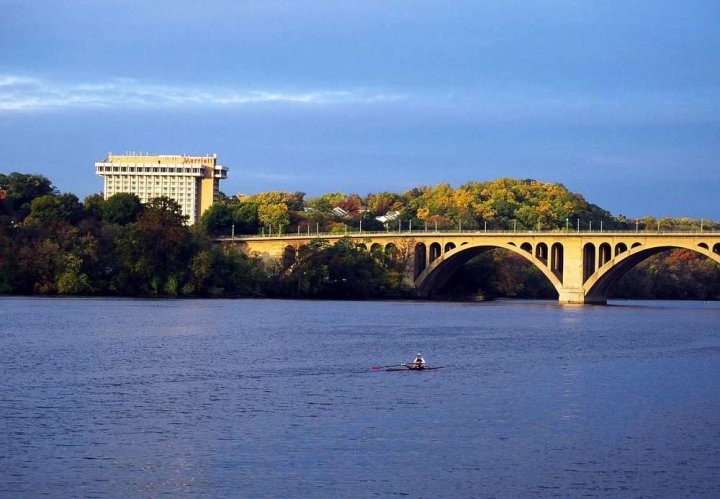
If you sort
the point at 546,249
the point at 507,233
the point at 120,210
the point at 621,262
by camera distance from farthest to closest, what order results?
the point at 120,210, the point at 546,249, the point at 507,233, the point at 621,262

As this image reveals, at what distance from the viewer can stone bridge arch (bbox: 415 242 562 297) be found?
114062mm

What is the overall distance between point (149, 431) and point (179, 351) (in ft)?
70.4

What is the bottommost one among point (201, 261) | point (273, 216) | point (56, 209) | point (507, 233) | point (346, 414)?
point (346, 414)

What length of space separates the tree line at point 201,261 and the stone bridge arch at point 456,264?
2.44 meters

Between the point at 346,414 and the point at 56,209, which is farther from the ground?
the point at 56,209

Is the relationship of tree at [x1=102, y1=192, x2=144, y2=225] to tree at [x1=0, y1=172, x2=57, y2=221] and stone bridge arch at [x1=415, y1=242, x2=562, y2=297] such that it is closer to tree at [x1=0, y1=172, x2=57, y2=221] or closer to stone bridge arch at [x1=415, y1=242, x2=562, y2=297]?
tree at [x1=0, y1=172, x2=57, y2=221]

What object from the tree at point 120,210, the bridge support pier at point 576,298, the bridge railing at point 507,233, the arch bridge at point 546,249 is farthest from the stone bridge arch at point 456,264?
the tree at point 120,210

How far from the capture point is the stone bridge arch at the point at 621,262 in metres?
103

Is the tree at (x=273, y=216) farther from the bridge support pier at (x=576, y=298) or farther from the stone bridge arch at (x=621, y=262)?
the stone bridge arch at (x=621, y=262)

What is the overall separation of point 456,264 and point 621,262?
2492 centimetres

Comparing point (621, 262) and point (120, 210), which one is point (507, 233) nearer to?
point (621, 262)

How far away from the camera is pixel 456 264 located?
128750 mm

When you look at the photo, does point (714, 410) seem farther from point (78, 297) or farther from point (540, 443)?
point (78, 297)

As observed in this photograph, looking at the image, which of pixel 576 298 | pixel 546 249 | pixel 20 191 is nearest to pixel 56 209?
pixel 20 191
